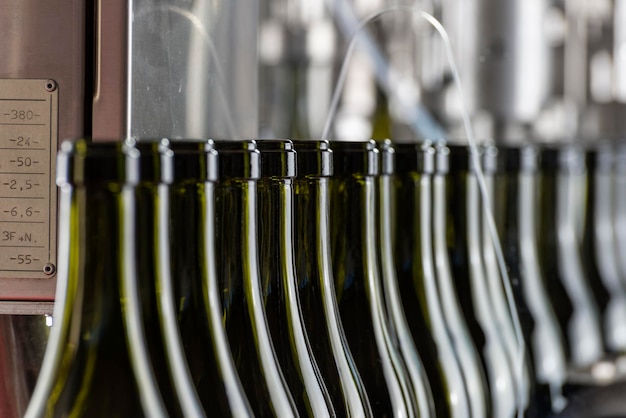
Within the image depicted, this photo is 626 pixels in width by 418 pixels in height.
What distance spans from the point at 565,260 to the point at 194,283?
763mm

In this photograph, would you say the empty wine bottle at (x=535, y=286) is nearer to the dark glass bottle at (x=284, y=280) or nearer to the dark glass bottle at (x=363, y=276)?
the dark glass bottle at (x=363, y=276)

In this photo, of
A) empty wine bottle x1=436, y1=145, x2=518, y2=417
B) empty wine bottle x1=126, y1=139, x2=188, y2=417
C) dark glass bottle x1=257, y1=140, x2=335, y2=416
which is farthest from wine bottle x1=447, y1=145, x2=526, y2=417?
empty wine bottle x1=126, y1=139, x2=188, y2=417

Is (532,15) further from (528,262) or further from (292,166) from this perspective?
(292,166)

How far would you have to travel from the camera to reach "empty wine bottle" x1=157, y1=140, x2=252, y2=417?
1.28 ft

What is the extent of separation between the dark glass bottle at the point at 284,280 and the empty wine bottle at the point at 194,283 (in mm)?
44

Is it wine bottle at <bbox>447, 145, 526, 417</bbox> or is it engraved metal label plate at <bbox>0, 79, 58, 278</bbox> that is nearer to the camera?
engraved metal label plate at <bbox>0, 79, 58, 278</bbox>

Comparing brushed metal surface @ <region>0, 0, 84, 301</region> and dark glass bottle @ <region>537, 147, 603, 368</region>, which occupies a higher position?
brushed metal surface @ <region>0, 0, 84, 301</region>

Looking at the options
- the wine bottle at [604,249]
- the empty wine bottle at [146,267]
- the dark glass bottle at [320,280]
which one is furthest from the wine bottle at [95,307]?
the wine bottle at [604,249]

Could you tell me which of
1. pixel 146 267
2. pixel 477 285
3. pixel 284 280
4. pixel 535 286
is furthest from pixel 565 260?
pixel 146 267

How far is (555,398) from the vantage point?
3.05ft

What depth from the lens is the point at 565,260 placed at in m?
1.12

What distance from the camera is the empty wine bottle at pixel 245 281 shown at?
1.41ft

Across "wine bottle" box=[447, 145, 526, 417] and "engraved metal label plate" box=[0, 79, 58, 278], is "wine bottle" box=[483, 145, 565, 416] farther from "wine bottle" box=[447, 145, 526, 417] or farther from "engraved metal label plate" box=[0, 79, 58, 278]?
"engraved metal label plate" box=[0, 79, 58, 278]

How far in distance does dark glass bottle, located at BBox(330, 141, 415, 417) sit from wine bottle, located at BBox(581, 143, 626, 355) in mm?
599
